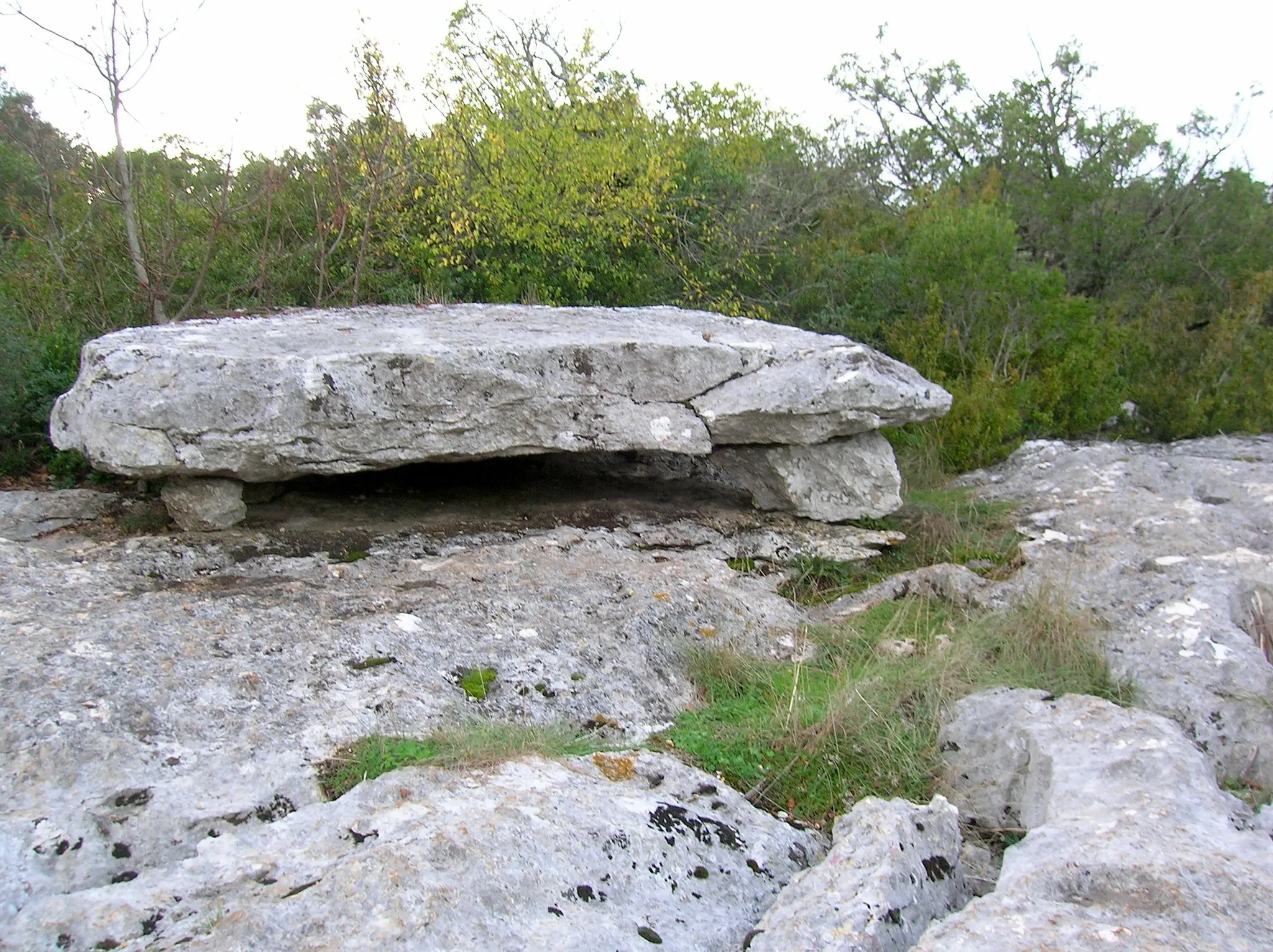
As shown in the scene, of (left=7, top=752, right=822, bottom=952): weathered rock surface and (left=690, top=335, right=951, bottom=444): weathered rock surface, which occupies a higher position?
(left=690, top=335, right=951, bottom=444): weathered rock surface

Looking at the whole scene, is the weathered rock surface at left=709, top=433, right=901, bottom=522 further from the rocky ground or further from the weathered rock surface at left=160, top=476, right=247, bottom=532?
the weathered rock surface at left=160, top=476, right=247, bottom=532

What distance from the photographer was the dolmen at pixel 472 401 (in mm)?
5668

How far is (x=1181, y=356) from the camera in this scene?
10.8 metres

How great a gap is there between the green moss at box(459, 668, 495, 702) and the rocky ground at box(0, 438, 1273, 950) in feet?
0.16

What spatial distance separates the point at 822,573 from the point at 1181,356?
675 cm

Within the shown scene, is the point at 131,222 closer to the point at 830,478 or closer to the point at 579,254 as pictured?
the point at 579,254

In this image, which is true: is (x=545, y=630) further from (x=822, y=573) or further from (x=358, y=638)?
(x=822, y=573)

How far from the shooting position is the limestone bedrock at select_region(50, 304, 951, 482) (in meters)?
5.66

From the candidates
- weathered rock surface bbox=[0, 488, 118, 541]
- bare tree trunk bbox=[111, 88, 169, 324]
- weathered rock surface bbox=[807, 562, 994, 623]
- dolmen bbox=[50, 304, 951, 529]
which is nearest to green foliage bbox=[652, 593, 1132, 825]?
weathered rock surface bbox=[807, 562, 994, 623]

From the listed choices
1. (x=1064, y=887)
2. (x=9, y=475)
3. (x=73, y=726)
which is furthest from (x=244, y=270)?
(x=1064, y=887)

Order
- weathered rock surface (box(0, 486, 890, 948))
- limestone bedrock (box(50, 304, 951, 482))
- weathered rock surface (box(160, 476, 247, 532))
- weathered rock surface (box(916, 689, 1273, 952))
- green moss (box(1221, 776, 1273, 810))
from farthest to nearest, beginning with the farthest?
weathered rock surface (box(160, 476, 247, 532)), limestone bedrock (box(50, 304, 951, 482)), green moss (box(1221, 776, 1273, 810)), weathered rock surface (box(0, 486, 890, 948)), weathered rock surface (box(916, 689, 1273, 952))

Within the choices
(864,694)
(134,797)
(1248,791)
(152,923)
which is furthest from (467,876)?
(1248,791)

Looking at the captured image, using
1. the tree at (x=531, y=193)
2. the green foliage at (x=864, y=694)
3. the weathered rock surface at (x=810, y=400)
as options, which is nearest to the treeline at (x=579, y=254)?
the tree at (x=531, y=193)

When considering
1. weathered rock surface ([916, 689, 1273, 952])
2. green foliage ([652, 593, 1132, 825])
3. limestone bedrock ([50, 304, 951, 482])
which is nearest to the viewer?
weathered rock surface ([916, 689, 1273, 952])
